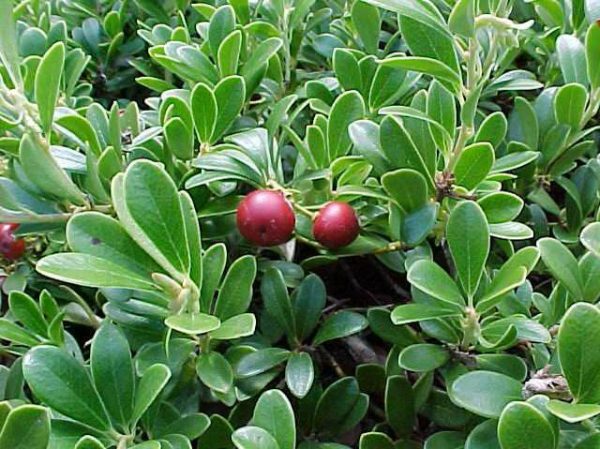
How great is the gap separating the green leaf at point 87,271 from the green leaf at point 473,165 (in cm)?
44

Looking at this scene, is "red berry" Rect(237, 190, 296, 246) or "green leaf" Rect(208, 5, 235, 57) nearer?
"red berry" Rect(237, 190, 296, 246)

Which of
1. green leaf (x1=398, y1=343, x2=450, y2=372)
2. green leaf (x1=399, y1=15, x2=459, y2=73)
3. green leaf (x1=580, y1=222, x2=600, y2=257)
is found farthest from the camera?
green leaf (x1=399, y1=15, x2=459, y2=73)

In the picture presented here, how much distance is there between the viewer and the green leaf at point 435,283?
2.59ft

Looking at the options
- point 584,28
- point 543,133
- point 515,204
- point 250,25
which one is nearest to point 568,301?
point 515,204

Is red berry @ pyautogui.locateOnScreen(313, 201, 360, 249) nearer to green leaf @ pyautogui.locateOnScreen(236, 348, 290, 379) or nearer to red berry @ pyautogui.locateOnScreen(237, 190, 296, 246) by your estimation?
red berry @ pyautogui.locateOnScreen(237, 190, 296, 246)

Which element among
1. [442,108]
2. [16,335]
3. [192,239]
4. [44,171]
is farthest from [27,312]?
[442,108]

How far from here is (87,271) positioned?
72cm

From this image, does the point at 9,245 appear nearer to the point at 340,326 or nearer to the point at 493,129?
the point at 340,326

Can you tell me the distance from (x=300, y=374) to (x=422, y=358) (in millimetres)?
161

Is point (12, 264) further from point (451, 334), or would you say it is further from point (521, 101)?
point (521, 101)

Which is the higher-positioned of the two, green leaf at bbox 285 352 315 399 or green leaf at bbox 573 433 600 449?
green leaf at bbox 573 433 600 449

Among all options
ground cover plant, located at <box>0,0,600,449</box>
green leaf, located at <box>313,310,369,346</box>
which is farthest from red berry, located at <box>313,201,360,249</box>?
green leaf, located at <box>313,310,369,346</box>

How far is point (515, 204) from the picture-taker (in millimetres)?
900

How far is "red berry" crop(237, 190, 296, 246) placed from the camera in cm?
92
